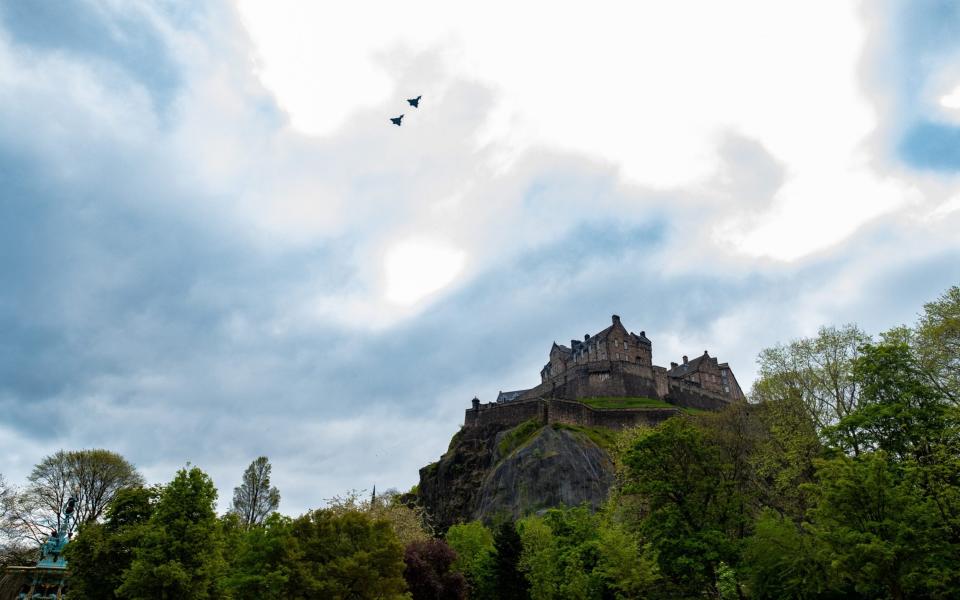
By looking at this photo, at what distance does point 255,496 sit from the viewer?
236ft

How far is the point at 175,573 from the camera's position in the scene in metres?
29.7

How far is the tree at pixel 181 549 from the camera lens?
98.0ft

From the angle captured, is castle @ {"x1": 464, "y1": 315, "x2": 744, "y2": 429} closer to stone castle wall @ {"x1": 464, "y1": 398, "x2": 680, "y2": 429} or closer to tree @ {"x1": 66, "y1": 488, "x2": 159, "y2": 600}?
stone castle wall @ {"x1": 464, "y1": 398, "x2": 680, "y2": 429}

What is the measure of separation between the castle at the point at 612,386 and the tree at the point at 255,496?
3231 centimetres

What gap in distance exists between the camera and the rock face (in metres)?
72.8

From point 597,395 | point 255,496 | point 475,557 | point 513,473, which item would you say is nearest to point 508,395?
point 597,395

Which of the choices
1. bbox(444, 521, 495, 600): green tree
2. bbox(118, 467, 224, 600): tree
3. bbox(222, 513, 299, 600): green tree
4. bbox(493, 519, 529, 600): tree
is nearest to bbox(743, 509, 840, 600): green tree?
bbox(493, 519, 529, 600): tree

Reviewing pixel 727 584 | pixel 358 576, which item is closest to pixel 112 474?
pixel 358 576

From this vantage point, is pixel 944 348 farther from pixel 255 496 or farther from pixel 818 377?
pixel 255 496

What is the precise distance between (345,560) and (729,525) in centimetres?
2020

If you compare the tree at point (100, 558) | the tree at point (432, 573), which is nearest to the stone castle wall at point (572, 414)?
the tree at point (432, 573)

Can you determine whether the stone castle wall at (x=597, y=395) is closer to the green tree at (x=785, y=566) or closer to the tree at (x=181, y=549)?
the green tree at (x=785, y=566)

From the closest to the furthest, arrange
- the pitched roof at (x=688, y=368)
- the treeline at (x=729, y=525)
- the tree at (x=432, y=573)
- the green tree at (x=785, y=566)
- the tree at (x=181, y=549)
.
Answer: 1. the treeline at (x=729, y=525)
2. the green tree at (x=785, y=566)
3. the tree at (x=181, y=549)
4. the tree at (x=432, y=573)
5. the pitched roof at (x=688, y=368)

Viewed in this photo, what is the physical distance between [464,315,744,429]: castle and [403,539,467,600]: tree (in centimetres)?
4217
